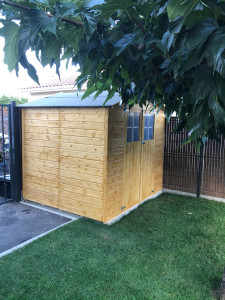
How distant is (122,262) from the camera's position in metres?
2.97

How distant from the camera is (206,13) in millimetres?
690

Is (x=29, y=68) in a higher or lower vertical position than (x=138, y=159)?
higher

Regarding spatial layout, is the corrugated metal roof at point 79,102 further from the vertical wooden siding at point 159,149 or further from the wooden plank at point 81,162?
the vertical wooden siding at point 159,149

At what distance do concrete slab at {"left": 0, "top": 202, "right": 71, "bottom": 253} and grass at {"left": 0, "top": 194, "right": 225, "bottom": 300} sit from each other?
29 centimetres

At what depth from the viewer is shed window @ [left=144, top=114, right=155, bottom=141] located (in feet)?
16.7

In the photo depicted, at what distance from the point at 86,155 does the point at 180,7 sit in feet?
11.5

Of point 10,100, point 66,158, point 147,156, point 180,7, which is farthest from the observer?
point 10,100

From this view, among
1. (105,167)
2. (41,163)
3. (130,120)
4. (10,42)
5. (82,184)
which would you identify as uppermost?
(10,42)

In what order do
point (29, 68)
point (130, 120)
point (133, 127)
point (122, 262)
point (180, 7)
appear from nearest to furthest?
point (180, 7)
point (29, 68)
point (122, 262)
point (130, 120)
point (133, 127)

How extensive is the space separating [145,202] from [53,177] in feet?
6.88

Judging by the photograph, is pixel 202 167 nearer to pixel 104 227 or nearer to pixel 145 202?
pixel 145 202

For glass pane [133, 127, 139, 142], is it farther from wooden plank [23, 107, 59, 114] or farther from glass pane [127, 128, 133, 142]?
wooden plank [23, 107, 59, 114]

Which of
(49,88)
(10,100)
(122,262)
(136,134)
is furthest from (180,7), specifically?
(10,100)

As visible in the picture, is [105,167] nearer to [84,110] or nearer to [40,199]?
[84,110]
